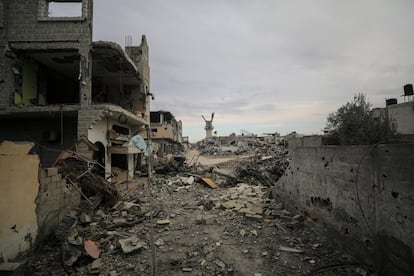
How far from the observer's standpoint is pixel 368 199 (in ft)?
12.5

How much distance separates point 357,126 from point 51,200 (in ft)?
A: 28.0

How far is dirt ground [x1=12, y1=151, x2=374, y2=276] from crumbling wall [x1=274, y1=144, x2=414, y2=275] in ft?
1.54

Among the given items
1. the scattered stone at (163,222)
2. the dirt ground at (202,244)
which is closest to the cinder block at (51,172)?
the dirt ground at (202,244)

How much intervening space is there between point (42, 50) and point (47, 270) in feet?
31.2

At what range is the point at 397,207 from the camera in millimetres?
3252

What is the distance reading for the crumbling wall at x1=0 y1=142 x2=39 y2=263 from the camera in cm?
420

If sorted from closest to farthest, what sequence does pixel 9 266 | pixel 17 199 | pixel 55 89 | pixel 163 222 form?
pixel 9 266
pixel 17 199
pixel 163 222
pixel 55 89

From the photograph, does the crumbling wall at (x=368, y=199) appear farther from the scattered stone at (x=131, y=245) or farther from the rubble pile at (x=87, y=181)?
the rubble pile at (x=87, y=181)

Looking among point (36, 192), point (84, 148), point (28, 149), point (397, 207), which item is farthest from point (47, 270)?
point (397, 207)

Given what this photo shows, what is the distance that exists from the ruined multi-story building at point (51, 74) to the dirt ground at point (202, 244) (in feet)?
14.4

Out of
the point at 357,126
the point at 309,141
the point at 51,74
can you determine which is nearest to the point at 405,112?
the point at 309,141

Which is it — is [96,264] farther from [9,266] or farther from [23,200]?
[23,200]

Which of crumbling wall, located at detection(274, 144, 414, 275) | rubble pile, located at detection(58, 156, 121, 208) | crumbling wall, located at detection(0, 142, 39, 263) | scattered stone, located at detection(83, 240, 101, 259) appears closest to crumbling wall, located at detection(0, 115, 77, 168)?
rubble pile, located at detection(58, 156, 121, 208)

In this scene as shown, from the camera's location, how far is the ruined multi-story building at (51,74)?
31.7 feet
